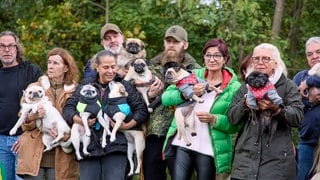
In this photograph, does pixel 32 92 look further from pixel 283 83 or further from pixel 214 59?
pixel 283 83

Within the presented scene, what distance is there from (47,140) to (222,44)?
73.4 inches

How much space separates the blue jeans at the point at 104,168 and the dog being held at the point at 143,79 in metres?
0.59

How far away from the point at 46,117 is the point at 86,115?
0.44 m

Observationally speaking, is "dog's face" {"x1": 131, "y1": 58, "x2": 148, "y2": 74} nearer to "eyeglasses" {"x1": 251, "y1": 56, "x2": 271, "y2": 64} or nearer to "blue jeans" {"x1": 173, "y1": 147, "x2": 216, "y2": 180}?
"blue jeans" {"x1": 173, "y1": 147, "x2": 216, "y2": 180}

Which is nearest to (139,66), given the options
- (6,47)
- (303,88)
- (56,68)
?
(56,68)

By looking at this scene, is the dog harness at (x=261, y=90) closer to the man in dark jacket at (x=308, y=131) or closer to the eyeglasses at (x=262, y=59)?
the eyeglasses at (x=262, y=59)

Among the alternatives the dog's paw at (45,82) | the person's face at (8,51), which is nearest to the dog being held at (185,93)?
the dog's paw at (45,82)

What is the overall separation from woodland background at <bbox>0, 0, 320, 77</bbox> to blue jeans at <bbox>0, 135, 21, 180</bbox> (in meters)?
4.31

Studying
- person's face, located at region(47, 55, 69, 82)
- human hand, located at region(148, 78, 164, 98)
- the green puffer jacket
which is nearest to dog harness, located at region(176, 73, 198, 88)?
the green puffer jacket

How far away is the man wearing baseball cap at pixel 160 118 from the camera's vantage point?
585cm

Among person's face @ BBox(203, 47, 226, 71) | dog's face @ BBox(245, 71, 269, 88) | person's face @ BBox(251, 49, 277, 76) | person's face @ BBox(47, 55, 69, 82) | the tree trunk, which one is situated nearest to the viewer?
dog's face @ BBox(245, 71, 269, 88)

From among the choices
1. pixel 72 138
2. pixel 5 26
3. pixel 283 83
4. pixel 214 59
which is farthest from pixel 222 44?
pixel 5 26

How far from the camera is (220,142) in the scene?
216 inches

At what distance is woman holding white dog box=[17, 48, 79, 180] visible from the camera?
5.78m
